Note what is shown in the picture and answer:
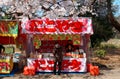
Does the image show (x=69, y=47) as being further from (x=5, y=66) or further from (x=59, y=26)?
(x=5, y=66)

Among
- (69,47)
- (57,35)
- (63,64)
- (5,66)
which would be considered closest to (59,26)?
(57,35)

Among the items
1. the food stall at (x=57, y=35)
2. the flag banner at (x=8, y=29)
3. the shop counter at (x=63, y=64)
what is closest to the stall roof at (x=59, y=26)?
the food stall at (x=57, y=35)

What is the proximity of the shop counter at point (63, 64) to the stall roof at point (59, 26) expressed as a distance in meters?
1.52

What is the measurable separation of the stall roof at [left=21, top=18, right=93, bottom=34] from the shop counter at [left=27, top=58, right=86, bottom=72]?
4.99ft

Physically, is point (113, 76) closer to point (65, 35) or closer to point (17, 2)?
point (65, 35)

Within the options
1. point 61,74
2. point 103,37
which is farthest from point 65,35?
point 103,37

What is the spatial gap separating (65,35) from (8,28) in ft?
10.4

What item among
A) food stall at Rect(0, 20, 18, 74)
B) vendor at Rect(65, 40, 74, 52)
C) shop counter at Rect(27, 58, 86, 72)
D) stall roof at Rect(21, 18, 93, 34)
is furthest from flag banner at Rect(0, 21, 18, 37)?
vendor at Rect(65, 40, 74, 52)

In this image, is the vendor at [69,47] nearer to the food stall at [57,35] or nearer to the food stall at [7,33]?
the food stall at [57,35]

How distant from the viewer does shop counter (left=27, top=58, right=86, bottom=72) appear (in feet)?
57.7

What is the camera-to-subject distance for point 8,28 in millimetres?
17250

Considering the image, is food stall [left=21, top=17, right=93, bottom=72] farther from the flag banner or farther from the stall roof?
the flag banner

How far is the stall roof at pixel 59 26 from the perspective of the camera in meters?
17.7

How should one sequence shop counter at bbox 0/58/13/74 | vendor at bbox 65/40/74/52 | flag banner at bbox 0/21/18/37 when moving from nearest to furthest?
1. shop counter at bbox 0/58/13/74
2. flag banner at bbox 0/21/18/37
3. vendor at bbox 65/40/74/52
